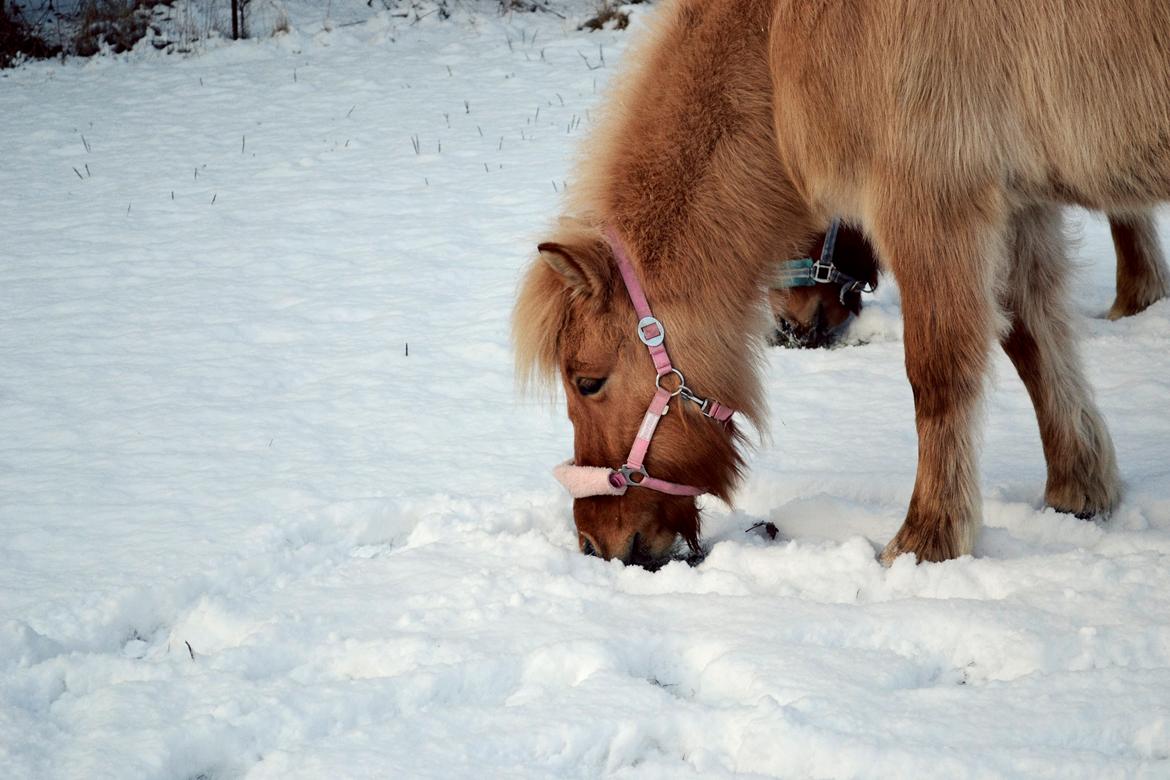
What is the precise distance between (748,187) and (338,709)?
1.71 m

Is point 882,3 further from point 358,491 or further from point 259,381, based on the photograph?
point 259,381

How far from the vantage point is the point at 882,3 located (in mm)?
2709

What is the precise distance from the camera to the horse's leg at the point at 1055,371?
128 inches

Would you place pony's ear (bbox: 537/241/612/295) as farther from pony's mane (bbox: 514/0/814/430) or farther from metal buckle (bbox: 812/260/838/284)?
metal buckle (bbox: 812/260/838/284)

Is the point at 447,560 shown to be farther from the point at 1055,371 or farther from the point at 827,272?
the point at 827,272

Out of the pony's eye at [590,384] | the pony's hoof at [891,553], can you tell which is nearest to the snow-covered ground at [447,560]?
the pony's hoof at [891,553]

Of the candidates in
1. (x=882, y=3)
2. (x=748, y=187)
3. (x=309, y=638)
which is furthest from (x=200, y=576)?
(x=882, y=3)

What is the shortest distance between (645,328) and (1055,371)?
1293mm

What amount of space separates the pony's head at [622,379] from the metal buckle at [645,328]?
2cm

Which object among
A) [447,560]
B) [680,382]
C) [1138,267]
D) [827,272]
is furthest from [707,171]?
[1138,267]

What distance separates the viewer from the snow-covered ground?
225 cm

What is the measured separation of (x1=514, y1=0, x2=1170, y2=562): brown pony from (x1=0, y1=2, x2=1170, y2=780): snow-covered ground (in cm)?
27

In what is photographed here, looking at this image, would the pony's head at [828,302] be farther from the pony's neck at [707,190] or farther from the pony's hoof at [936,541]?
the pony's hoof at [936,541]

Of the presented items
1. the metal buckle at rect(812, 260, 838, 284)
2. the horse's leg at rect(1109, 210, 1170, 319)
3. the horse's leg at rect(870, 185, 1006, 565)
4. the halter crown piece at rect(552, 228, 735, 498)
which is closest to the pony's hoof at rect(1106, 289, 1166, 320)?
the horse's leg at rect(1109, 210, 1170, 319)
